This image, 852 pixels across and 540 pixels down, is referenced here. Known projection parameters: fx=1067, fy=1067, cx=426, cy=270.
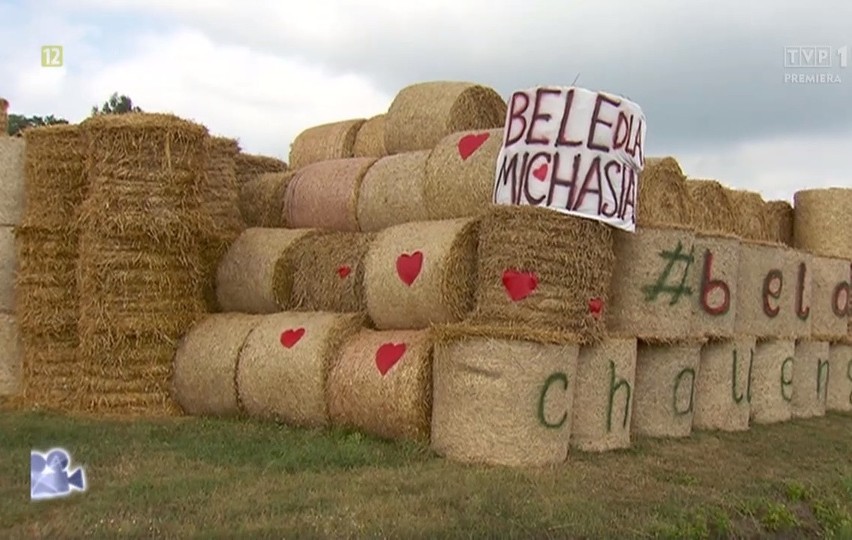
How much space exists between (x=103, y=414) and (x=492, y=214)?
4255 mm

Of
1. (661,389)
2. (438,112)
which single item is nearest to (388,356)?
(661,389)

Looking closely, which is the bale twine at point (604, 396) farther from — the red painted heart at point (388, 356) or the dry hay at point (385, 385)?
the red painted heart at point (388, 356)

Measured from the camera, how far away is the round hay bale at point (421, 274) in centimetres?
819

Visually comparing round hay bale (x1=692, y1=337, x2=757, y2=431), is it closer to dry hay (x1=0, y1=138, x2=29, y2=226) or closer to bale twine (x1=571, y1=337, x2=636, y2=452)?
bale twine (x1=571, y1=337, x2=636, y2=452)

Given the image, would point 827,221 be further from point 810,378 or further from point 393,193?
point 393,193

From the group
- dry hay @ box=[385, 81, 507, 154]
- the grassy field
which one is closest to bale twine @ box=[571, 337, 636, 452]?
the grassy field

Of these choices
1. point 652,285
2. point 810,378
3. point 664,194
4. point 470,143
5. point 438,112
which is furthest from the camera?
point 810,378

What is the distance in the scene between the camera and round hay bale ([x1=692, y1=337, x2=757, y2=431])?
9.73 meters

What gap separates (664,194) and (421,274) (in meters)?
2.54

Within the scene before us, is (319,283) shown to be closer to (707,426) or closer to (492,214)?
(492,214)

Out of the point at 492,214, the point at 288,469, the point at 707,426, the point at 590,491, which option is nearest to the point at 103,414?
the point at 288,469

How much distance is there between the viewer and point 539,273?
25.3ft

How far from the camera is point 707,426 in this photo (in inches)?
383

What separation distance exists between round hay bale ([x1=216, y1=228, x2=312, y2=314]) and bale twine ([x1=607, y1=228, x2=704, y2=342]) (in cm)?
318
